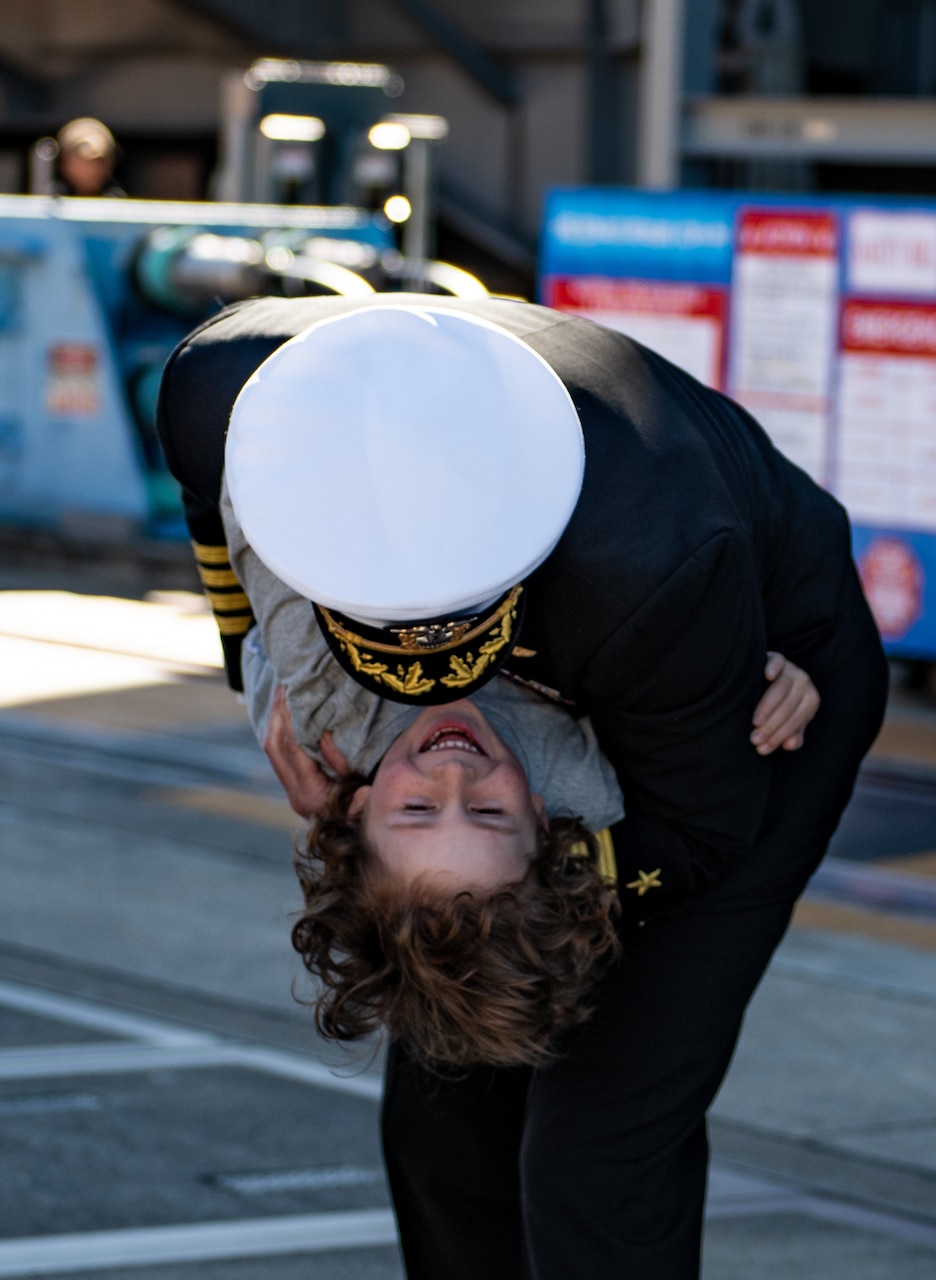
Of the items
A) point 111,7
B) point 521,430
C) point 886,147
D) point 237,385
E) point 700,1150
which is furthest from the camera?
point 111,7

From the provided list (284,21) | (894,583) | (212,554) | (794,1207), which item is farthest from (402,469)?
(284,21)

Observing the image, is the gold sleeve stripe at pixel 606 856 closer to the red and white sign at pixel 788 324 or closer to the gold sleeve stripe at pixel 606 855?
the gold sleeve stripe at pixel 606 855

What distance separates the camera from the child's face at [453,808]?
222cm

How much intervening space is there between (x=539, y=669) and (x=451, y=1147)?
76 cm

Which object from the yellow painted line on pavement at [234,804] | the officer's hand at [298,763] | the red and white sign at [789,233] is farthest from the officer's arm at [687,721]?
the red and white sign at [789,233]

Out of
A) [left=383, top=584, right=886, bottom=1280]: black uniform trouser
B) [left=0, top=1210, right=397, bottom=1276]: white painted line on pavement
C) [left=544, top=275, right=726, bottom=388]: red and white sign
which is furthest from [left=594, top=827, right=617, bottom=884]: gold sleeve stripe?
[left=544, top=275, right=726, bottom=388]: red and white sign

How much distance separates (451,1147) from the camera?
8.71 feet

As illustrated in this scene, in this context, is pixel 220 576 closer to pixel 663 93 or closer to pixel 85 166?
pixel 663 93

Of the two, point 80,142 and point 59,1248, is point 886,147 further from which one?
point 59,1248

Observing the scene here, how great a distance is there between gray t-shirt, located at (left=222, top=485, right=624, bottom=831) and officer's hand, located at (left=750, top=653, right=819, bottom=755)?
190 mm

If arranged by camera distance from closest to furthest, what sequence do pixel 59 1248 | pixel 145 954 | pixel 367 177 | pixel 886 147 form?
pixel 59 1248, pixel 145 954, pixel 886 147, pixel 367 177

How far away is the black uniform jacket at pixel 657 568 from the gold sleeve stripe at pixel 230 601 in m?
0.16

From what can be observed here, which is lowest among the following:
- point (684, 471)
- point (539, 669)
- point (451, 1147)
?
point (451, 1147)

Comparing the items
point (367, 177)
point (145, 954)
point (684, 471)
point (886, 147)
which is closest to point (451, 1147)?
point (684, 471)
